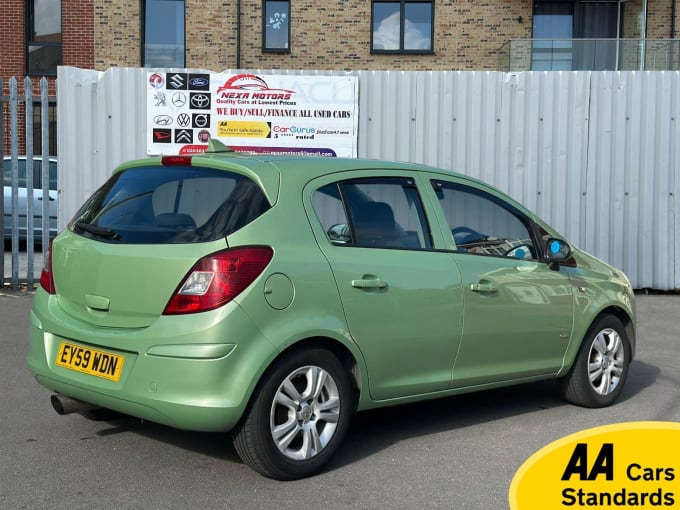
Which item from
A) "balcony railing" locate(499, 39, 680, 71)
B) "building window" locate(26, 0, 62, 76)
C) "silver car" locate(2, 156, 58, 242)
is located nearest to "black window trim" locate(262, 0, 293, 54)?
"building window" locate(26, 0, 62, 76)

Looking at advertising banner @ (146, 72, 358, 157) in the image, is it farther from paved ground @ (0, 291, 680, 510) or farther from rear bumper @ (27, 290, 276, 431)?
rear bumper @ (27, 290, 276, 431)

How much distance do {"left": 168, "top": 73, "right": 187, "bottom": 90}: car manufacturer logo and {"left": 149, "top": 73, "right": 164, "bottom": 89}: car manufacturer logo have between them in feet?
0.38

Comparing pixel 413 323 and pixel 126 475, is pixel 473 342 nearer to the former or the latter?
pixel 413 323

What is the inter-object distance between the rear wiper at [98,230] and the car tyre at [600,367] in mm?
3328

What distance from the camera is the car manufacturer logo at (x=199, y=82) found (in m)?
11.1

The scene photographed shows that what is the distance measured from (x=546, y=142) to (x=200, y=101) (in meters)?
4.52

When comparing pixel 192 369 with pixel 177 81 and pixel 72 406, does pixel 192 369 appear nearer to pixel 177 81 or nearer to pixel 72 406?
pixel 72 406

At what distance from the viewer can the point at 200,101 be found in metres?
11.1

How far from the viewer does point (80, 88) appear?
1112 cm

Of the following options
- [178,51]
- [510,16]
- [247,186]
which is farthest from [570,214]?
[178,51]

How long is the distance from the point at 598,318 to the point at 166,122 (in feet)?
21.8

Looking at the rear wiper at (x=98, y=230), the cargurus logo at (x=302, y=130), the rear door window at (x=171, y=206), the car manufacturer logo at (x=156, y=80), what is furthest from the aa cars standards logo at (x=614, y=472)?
the car manufacturer logo at (x=156, y=80)

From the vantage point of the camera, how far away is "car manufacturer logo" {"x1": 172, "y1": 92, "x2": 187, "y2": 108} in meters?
11.1

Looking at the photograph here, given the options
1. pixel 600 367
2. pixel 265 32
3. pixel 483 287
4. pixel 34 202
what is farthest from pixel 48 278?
pixel 265 32
